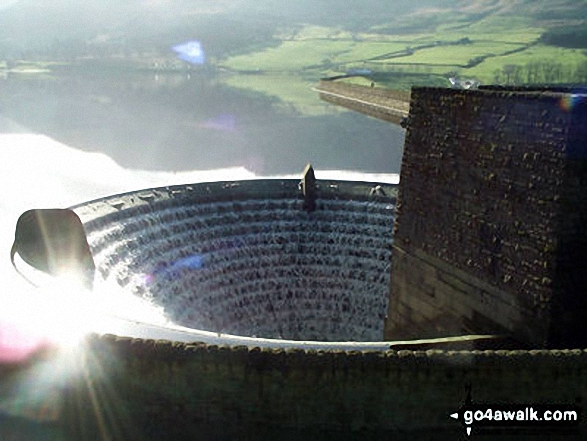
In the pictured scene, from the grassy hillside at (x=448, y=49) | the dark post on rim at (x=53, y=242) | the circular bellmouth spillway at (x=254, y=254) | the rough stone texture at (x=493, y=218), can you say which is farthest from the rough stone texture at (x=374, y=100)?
the dark post on rim at (x=53, y=242)

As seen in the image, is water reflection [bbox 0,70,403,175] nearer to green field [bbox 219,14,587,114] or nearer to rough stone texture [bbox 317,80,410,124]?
green field [bbox 219,14,587,114]

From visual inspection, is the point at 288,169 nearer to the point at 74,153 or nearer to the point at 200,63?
the point at 74,153

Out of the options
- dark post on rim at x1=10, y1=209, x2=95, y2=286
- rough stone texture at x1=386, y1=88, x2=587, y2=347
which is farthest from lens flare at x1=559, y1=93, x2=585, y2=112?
dark post on rim at x1=10, y1=209, x2=95, y2=286

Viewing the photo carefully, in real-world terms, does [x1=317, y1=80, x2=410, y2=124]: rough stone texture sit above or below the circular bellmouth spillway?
above

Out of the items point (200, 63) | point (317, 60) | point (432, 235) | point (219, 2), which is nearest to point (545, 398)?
point (432, 235)

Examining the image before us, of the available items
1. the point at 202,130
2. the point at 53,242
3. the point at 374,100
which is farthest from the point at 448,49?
the point at 53,242

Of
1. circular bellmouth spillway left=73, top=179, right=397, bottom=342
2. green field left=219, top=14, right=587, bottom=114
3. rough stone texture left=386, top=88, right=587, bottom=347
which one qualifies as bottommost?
circular bellmouth spillway left=73, top=179, right=397, bottom=342
